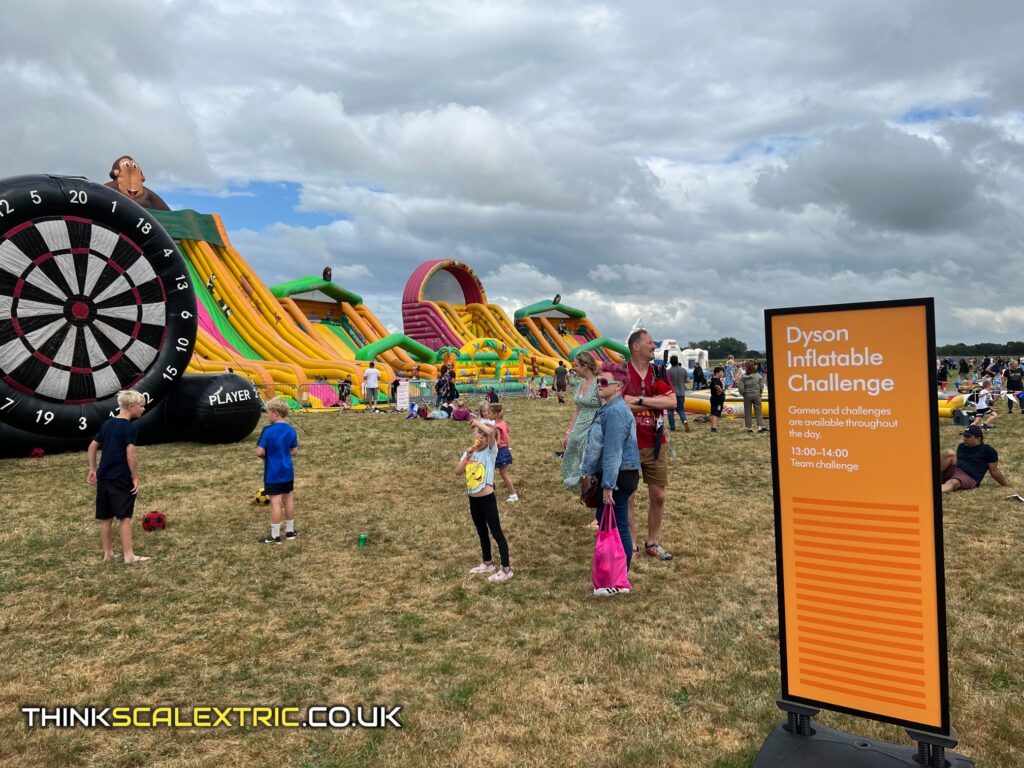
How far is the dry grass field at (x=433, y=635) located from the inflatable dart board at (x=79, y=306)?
98.7 inches

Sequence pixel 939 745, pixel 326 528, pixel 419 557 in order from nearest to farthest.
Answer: pixel 939 745, pixel 419 557, pixel 326 528

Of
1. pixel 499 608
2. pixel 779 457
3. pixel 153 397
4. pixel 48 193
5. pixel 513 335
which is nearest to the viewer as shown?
pixel 779 457

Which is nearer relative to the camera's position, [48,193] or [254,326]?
[48,193]

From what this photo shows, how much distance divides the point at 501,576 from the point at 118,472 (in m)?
3.38

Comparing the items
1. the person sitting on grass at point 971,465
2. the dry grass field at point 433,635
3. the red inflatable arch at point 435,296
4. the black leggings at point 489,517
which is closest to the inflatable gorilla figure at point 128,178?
the dry grass field at point 433,635

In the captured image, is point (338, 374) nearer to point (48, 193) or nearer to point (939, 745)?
point (48, 193)

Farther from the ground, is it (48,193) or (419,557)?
(48,193)

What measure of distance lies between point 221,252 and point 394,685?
24242 mm

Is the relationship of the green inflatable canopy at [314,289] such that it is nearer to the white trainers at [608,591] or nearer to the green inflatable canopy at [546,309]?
the green inflatable canopy at [546,309]

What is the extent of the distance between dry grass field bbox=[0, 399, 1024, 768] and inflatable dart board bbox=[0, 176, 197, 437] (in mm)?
2507

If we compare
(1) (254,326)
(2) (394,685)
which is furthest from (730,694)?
(1) (254,326)

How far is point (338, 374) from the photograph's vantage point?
21.2 m

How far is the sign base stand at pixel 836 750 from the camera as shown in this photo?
2590mm

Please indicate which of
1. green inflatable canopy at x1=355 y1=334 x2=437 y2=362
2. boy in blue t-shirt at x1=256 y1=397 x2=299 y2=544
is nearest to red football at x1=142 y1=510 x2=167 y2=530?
boy in blue t-shirt at x1=256 y1=397 x2=299 y2=544
